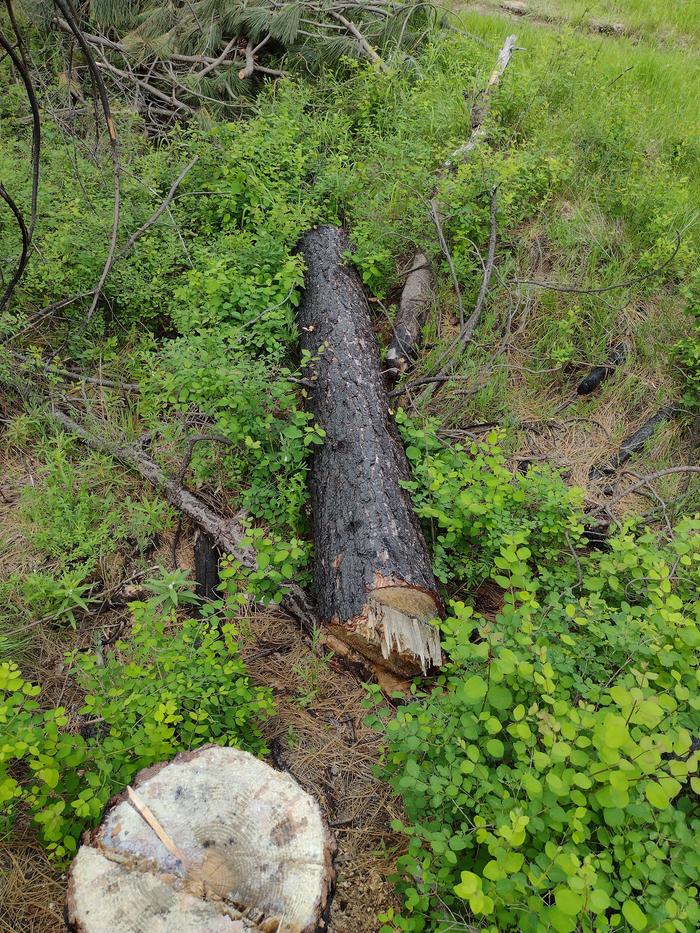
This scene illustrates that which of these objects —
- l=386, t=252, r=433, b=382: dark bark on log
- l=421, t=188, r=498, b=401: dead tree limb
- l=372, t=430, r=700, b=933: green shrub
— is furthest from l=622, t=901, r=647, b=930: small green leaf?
l=386, t=252, r=433, b=382: dark bark on log

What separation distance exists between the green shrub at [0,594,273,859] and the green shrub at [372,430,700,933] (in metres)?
0.68

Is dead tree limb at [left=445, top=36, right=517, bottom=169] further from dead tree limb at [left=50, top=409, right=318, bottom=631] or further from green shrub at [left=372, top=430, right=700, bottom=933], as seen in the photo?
green shrub at [left=372, top=430, right=700, bottom=933]

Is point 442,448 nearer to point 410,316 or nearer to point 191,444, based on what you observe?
point 410,316

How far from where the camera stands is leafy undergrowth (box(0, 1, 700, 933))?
1691 millimetres

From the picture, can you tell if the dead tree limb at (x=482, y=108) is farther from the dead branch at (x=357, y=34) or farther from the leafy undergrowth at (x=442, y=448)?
the dead branch at (x=357, y=34)

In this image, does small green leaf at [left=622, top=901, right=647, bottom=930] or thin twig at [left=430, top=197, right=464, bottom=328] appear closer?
small green leaf at [left=622, top=901, right=647, bottom=930]

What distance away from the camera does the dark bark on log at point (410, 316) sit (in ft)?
12.6

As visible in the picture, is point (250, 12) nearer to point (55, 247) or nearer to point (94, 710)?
point (55, 247)

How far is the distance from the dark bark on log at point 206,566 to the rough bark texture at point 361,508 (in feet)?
1.94

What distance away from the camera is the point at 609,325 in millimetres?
3990

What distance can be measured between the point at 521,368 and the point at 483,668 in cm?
228

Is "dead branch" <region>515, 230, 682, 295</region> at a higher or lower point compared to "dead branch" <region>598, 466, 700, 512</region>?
higher

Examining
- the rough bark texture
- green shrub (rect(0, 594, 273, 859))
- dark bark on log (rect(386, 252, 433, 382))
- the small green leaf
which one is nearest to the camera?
the small green leaf

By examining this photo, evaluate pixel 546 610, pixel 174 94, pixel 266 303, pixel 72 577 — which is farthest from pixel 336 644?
pixel 174 94
